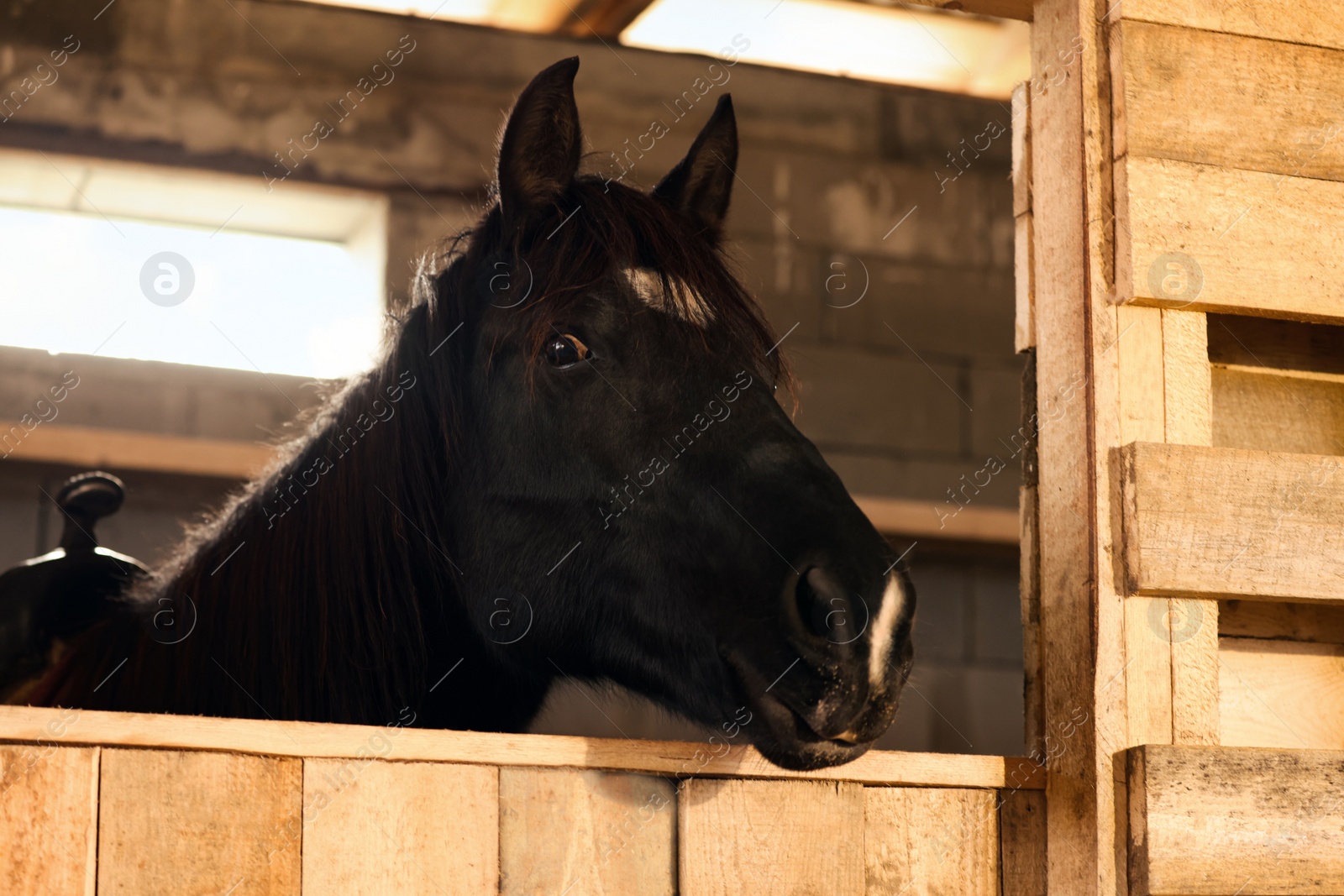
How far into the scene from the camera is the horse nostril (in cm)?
113

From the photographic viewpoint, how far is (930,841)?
1.26 metres

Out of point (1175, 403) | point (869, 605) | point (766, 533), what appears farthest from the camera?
point (1175, 403)

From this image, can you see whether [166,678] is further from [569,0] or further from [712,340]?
[569,0]

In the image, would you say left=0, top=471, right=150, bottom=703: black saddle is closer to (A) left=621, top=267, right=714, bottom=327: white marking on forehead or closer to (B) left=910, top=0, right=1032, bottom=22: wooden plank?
(A) left=621, top=267, right=714, bottom=327: white marking on forehead

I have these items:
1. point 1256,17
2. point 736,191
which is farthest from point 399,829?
point 736,191

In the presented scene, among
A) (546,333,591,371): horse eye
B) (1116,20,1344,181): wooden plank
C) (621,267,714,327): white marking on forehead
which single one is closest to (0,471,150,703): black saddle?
(546,333,591,371): horse eye

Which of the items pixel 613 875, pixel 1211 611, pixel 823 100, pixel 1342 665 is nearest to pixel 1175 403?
pixel 1211 611

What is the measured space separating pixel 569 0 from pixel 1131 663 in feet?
10.5

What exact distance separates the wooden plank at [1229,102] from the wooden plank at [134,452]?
2760mm

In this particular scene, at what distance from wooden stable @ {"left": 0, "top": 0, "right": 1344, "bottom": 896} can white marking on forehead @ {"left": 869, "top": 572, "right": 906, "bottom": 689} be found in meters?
0.15

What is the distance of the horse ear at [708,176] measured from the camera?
1719 mm

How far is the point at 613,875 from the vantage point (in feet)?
3.76

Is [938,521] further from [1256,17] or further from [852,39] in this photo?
[1256,17]

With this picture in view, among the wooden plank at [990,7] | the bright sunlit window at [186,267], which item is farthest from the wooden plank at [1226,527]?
the bright sunlit window at [186,267]
